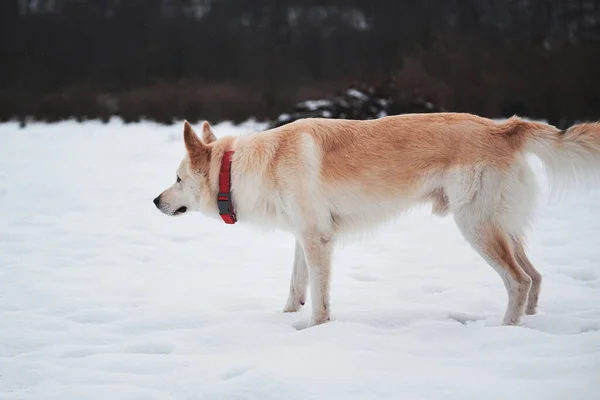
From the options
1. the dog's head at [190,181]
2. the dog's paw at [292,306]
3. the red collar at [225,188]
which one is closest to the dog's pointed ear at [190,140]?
the dog's head at [190,181]

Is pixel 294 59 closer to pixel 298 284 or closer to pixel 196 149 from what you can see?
pixel 196 149

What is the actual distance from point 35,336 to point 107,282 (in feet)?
4.35

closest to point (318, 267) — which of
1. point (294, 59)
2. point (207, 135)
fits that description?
point (207, 135)

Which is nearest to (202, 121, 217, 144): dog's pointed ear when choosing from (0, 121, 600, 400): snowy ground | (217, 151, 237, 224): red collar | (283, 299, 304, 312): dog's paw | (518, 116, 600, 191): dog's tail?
(217, 151, 237, 224): red collar

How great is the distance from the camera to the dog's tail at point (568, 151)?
3609 mm

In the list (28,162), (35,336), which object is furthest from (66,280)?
(28,162)

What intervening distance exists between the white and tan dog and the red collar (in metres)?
0.04

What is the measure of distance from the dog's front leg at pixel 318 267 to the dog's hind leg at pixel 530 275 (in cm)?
141

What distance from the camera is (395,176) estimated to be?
12.6ft

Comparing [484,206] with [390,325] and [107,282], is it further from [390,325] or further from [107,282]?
[107,282]

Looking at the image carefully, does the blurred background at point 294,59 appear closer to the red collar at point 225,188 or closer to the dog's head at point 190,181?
the dog's head at point 190,181

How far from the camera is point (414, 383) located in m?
2.63

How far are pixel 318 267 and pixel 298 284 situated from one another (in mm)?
445

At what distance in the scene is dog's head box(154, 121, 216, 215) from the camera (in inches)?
164
